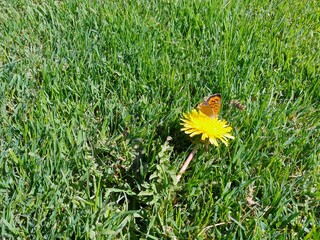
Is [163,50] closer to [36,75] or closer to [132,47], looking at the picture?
[132,47]

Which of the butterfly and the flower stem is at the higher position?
the butterfly

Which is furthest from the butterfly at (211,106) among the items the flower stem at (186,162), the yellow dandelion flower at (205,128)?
the flower stem at (186,162)

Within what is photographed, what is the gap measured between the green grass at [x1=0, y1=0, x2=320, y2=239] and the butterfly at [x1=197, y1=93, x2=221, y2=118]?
0.48 ft

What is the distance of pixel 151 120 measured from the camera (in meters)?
1.87

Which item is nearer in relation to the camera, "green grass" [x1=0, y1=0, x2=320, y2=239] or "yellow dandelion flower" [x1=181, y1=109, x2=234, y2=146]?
"green grass" [x1=0, y1=0, x2=320, y2=239]

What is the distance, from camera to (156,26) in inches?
96.9

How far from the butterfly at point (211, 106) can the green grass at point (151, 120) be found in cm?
15

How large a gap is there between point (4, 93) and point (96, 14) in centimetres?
81

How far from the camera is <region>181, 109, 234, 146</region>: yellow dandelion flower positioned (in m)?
1.62

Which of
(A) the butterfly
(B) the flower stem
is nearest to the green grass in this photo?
(B) the flower stem

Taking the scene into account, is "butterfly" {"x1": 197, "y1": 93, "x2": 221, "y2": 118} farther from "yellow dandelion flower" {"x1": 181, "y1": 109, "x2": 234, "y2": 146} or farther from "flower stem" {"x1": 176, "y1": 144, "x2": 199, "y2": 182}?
"flower stem" {"x1": 176, "y1": 144, "x2": 199, "y2": 182}

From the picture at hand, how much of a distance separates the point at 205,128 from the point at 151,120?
0.31 m

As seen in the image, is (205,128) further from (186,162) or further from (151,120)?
(151,120)

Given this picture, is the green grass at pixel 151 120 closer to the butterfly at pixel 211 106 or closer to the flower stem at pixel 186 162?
the flower stem at pixel 186 162
